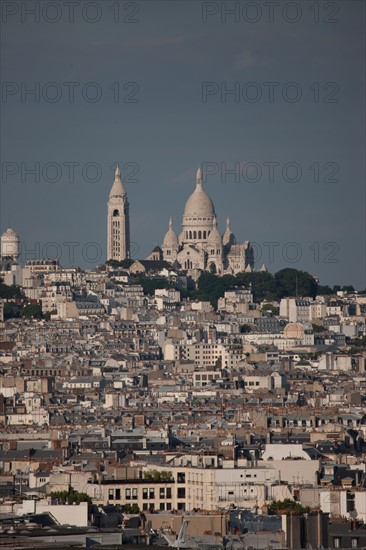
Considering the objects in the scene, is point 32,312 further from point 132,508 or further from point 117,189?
point 132,508

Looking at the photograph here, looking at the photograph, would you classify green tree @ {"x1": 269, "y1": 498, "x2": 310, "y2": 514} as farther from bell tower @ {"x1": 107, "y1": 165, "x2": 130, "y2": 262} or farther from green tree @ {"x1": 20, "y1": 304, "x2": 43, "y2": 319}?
bell tower @ {"x1": 107, "y1": 165, "x2": 130, "y2": 262}

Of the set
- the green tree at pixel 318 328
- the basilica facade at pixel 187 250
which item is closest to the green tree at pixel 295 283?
the basilica facade at pixel 187 250

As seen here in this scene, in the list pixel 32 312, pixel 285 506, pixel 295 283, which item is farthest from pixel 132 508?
pixel 295 283

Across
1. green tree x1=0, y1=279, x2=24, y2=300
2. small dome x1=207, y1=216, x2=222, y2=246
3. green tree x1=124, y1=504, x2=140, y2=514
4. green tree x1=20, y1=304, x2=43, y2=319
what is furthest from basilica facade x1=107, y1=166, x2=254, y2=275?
green tree x1=124, y1=504, x2=140, y2=514

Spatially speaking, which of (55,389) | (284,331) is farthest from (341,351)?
(55,389)

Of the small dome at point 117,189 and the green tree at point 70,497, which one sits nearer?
the green tree at point 70,497

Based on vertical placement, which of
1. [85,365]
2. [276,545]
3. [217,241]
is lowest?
[276,545]

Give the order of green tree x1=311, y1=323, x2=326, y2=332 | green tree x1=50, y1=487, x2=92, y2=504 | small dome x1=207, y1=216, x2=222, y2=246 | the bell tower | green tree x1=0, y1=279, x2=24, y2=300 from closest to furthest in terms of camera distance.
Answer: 1. green tree x1=50, y1=487, x2=92, y2=504
2. green tree x1=311, y1=323, x2=326, y2=332
3. green tree x1=0, y1=279, x2=24, y2=300
4. the bell tower
5. small dome x1=207, y1=216, x2=222, y2=246

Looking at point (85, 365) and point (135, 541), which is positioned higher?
point (85, 365)

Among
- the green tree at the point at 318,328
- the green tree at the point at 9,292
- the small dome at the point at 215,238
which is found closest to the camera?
the green tree at the point at 318,328

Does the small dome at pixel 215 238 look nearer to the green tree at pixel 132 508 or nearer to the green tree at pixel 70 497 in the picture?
the green tree at pixel 132 508

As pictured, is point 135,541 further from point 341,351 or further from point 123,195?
point 123,195
